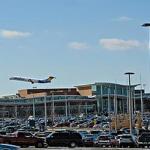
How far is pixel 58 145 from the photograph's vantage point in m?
48.8

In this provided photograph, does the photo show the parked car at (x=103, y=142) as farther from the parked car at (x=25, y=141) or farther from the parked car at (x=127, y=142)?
the parked car at (x=25, y=141)

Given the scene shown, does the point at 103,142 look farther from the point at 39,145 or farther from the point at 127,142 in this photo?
the point at 39,145

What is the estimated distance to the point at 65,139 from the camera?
48781 millimetres

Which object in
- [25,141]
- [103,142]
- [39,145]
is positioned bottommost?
[103,142]

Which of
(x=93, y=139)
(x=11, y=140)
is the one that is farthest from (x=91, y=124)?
(x=11, y=140)

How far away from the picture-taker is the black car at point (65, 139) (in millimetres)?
48688

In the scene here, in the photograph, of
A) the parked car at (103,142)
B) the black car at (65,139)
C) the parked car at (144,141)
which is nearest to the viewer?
the black car at (65,139)

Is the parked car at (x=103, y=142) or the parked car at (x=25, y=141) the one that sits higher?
the parked car at (x=25, y=141)

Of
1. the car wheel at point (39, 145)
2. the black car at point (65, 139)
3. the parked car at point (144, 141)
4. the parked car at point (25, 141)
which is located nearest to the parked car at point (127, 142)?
the parked car at point (144, 141)

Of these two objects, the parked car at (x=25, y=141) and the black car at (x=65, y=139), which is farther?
the black car at (x=65, y=139)

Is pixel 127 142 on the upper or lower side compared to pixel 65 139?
lower

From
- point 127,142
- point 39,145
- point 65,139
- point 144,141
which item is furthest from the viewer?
point 144,141

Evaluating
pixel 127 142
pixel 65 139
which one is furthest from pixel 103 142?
pixel 65 139

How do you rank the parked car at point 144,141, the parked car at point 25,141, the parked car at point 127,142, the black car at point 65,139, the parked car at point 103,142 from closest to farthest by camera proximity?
the parked car at point 25,141, the black car at point 65,139, the parked car at point 127,142, the parked car at point 144,141, the parked car at point 103,142
